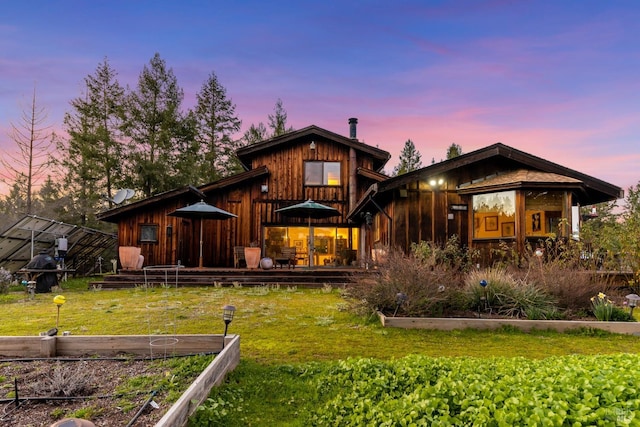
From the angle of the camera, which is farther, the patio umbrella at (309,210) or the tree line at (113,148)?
the tree line at (113,148)

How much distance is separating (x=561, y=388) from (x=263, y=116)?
33759mm

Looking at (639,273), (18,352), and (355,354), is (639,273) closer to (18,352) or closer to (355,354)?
(355,354)

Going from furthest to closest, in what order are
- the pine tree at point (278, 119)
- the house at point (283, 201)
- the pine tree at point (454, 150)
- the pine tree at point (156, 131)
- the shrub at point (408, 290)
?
1. the pine tree at point (454, 150)
2. the pine tree at point (278, 119)
3. the pine tree at point (156, 131)
4. the house at point (283, 201)
5. the shrub at point (408, 290)

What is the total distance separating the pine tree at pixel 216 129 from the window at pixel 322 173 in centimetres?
1416

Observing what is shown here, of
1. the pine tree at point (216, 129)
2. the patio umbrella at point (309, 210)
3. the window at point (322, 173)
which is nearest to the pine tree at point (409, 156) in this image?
the pine tree at point (216, 129)

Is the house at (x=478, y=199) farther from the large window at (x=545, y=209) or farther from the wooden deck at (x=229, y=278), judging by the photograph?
the wooden deck at (x=229, y=278)

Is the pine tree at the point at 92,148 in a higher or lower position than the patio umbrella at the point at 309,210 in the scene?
higher

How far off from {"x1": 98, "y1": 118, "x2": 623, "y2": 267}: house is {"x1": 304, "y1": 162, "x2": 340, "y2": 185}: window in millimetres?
45

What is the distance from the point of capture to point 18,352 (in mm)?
3980

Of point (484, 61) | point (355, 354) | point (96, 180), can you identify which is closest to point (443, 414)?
point (355, 354)

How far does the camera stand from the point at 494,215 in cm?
1125

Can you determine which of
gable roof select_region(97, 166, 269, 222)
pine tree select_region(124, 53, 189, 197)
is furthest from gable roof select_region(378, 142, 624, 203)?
pine tree select_region(124, 53, 189, 197)

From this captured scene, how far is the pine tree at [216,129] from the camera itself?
29.0m

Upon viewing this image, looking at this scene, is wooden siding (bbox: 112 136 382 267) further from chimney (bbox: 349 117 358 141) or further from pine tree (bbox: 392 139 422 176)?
pine tree (bbox: 392 139 422 176)
